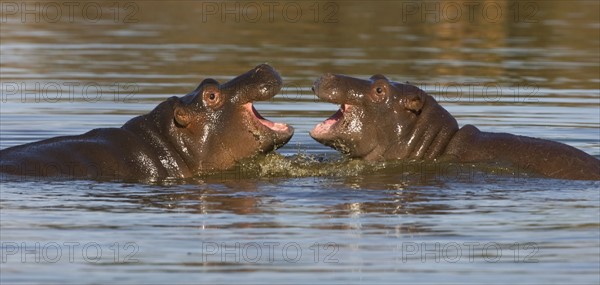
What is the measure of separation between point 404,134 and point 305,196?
6.32 feet

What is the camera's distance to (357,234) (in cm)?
1035

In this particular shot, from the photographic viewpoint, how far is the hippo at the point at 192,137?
42.0 ft

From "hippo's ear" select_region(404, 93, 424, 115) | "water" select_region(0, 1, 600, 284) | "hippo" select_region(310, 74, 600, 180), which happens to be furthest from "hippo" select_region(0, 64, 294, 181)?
"hippo's ear" select_region(404, 93, 424, 115)

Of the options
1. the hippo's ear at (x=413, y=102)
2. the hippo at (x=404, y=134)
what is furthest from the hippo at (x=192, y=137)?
the hippo's ear at (x=413, y=102)

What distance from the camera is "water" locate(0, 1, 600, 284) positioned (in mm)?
9367

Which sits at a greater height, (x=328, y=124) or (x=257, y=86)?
(x=257, y=86)

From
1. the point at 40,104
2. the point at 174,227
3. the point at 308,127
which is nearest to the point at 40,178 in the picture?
the point at 174,227

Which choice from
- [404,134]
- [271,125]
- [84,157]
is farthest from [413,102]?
[84,157]

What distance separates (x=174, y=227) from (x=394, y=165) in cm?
333

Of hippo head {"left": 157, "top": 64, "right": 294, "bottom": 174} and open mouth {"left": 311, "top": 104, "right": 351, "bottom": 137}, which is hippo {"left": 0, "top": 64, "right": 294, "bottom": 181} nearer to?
hippo head {"left": 157, "top": 64, "right": 294, "bottom": 174}

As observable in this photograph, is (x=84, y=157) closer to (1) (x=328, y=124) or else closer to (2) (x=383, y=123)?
(1) (x=328, y=124)

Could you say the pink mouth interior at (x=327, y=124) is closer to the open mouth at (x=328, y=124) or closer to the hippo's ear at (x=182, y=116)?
the open mouth at (x=328, y=124)

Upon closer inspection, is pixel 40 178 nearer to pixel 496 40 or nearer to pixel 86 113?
pixel 86 113

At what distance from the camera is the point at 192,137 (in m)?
13.1
